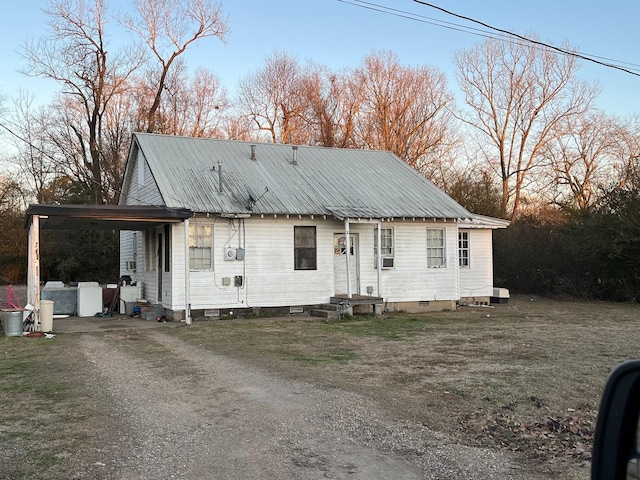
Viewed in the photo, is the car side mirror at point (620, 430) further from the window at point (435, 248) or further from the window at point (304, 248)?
the window at point (435, 248)

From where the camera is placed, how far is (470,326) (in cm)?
1584

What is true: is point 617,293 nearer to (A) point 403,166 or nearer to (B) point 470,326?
(A) point 403,166

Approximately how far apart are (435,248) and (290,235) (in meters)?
4.94

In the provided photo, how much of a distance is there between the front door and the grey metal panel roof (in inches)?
41.2

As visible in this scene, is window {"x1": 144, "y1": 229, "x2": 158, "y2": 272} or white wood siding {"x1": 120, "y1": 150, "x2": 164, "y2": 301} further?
window {"x1": 144, "y1": 229, "x2": 158, "y2": 272}

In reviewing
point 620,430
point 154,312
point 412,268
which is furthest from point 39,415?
point 412,268

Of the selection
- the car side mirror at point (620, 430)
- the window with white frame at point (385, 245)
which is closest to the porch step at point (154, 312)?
the window with white frame at point (385, 245)

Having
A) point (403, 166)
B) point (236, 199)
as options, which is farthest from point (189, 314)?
point (403, 166)

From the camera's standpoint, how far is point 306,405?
7492mm

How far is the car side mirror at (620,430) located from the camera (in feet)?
6.65

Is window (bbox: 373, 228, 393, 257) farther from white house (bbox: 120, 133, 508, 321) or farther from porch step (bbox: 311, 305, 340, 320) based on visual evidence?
porch step (bbox: 311, 305, 340, 320)

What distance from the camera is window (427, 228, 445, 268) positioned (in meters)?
20.6

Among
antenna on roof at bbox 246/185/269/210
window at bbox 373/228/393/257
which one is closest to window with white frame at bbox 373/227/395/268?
window at bbox 373/228/393/257

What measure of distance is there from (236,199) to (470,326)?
724cm
